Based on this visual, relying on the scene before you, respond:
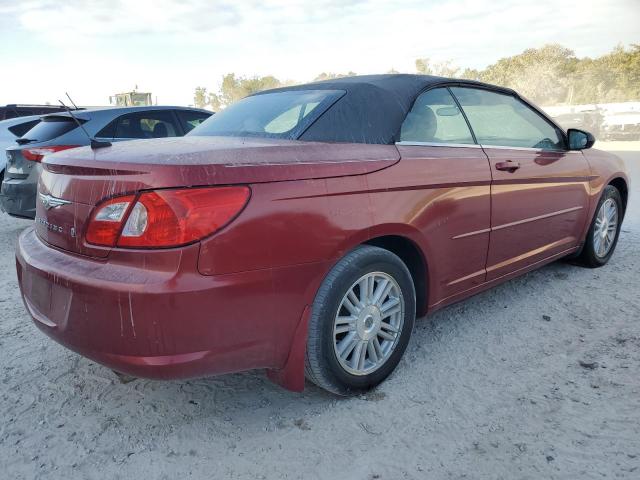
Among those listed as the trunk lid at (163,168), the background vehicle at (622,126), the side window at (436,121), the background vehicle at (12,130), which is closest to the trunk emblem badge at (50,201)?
the trunk lid at (163,168)

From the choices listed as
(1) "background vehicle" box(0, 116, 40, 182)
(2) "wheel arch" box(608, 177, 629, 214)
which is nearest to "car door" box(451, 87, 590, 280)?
(2) "wheel arch" box(608, 177, 629, 214)

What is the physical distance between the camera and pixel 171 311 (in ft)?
5.90

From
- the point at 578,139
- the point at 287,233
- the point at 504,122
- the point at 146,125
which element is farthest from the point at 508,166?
the point at 146,125

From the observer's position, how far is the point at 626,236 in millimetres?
5340

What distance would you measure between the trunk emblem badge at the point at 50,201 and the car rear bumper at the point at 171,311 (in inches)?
8.9

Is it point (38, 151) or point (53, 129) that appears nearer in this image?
point (38, 151)

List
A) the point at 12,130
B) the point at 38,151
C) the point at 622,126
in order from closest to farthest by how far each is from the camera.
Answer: the point at 38,151 < the point at 12,130 < the point at 622,126

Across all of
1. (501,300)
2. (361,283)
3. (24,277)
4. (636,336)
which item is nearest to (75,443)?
(24,277)

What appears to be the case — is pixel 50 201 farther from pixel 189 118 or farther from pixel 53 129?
pixel 189 118

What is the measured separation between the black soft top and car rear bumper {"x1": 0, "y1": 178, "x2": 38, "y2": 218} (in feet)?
12.9

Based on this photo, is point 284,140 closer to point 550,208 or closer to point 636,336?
point 550,208

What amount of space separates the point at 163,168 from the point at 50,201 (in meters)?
0.74

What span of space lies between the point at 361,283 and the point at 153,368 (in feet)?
3.22

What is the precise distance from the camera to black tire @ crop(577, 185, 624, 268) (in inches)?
162
